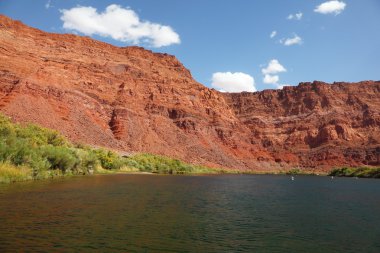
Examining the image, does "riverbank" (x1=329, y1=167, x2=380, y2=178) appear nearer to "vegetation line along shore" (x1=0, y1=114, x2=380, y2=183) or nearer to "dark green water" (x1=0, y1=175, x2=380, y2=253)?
"vegetation line along shore" (x1=0, y1=114, x2=380, y2=183)

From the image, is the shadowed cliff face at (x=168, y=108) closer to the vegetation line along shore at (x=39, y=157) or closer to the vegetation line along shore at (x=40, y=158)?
the vegetation line along shore at (x=40, y=158)

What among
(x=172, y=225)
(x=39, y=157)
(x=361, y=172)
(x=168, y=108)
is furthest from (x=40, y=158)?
(x=361, y=172)

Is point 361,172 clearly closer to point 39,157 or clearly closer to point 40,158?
point 40,158

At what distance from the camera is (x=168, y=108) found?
132 m

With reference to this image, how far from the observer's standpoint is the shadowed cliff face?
98.2m

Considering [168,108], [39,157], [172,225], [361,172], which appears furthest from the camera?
[168,108]

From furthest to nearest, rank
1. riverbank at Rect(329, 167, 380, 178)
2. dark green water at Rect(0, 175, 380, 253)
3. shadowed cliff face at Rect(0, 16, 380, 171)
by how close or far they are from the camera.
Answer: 1. riverbank at Rect(329, 167, 380, 178)
2. shadowed cliff face at Rect(0, 16, 380, 171)
3. dark green water at Rect(0, 175, 380, 253)

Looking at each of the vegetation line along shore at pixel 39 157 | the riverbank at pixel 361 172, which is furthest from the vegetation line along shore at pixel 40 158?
the riverbank at pixel 361 172

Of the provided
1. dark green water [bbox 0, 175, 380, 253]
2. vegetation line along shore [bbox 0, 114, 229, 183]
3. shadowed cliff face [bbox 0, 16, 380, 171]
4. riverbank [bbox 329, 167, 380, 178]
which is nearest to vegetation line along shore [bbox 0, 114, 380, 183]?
vegetation line along shore [bbox 0, 114, 229, 183]

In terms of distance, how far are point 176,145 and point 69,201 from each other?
93580mm

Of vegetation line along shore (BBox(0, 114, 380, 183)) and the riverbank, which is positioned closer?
vegetation line along shore (BBox(0, 114, 380, 183))

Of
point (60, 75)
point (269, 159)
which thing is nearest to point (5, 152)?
point (60, 75)

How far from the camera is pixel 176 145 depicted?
395ft

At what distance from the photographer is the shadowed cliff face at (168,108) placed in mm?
98250
